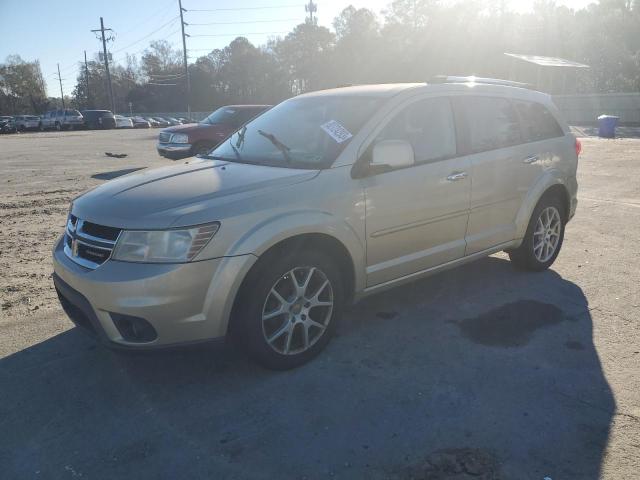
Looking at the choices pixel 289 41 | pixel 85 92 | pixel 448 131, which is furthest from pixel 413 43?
pixel 85 92

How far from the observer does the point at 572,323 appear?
414 cm

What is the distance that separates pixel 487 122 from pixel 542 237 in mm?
1397

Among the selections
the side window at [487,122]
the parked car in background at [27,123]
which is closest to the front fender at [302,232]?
the side window at [487,122]

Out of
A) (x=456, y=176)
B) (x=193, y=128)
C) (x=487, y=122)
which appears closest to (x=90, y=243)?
(x=456, y=176)

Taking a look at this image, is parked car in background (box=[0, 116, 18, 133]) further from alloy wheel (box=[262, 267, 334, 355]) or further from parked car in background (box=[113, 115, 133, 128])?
alloy wheel (box=[262, 267, 334, 355])

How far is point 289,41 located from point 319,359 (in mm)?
82261

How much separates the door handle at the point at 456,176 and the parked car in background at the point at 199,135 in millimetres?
8975

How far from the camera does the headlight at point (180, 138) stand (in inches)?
500

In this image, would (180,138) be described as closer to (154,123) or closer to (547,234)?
(547,234)

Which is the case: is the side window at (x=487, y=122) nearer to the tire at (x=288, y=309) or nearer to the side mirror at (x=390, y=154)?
the side mirror at (x=390, y=154)

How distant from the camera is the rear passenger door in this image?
4.39 meters

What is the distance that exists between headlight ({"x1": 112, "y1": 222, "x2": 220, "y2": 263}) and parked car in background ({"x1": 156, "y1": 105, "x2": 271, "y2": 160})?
9.76m

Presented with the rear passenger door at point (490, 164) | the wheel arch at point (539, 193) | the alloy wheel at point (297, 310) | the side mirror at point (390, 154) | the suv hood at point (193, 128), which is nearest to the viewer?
the alloy wheel at point (297, 310)

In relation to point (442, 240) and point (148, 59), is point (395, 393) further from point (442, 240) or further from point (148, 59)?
point (148, 59)
